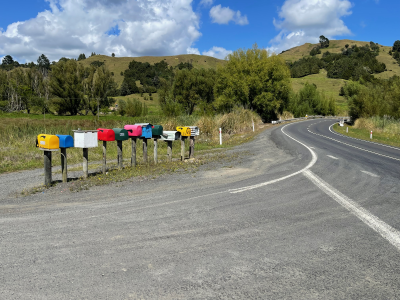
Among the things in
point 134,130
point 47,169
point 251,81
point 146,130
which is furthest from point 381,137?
point 47,169

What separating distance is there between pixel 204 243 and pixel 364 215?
9.93ft

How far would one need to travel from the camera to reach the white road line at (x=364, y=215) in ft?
14.6

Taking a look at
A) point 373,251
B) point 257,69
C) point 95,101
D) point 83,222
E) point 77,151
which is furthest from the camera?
point 95,101

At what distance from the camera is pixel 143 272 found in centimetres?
351

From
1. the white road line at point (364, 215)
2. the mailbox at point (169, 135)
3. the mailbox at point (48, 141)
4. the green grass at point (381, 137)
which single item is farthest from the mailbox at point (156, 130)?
the green grass at point (381, 137)

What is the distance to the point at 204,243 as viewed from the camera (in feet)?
13.9

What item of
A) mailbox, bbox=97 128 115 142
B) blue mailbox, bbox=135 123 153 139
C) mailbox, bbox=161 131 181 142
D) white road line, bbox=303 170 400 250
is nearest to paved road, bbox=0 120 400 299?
white road line, bbox=303 170 400 250

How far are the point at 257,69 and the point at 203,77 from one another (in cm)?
1163

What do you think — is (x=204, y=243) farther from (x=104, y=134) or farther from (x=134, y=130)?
(x=134, y=130)

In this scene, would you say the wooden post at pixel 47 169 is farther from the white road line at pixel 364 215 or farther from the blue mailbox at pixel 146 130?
the white road line at pixel 364 215

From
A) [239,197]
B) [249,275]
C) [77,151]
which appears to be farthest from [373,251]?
[77,151]

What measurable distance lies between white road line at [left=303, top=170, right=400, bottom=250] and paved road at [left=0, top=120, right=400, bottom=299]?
3 cm

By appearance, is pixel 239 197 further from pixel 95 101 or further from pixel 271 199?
pixel 95 101

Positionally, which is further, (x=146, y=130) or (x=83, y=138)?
(x=146, y=130)
